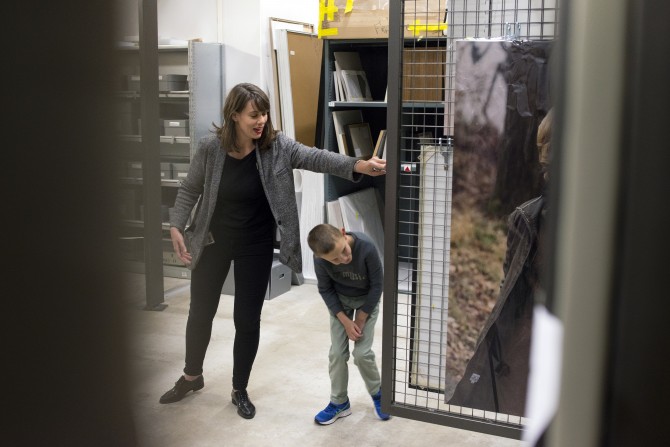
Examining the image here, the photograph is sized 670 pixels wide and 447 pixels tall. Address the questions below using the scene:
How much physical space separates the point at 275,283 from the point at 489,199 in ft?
8.82

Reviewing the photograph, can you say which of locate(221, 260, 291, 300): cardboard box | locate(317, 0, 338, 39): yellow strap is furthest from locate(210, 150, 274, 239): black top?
locate(317, 0, 338, 39): yellow strap

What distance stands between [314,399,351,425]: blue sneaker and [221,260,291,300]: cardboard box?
1.66 m

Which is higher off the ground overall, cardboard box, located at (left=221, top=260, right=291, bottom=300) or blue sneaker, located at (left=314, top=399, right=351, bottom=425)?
cardboard box, located at (left=221, top=260, right=291, bottom=300)

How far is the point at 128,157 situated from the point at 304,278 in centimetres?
460

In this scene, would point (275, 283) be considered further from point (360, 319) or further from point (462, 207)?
point (462, 207)

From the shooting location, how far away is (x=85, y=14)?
216mm

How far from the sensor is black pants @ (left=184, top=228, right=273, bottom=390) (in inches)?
108

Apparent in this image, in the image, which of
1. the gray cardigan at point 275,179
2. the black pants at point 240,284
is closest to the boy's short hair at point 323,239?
the gray cardigan at point 275,179

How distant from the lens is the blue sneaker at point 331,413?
274 cm

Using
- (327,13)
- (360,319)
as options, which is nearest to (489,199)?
(360,319)

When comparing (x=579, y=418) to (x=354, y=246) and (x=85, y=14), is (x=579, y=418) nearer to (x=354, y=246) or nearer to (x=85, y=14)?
(x=85, y=14)

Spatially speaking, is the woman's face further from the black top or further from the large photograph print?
the large photograph print

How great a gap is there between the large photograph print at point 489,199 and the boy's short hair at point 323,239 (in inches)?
24.8

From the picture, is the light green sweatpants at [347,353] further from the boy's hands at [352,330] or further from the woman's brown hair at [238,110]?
the woman's brown hair at [238,110]
